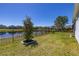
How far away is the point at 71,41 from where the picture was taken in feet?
37.9

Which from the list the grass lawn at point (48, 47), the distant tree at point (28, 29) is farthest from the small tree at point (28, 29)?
the grass lawn at point (48, 47)

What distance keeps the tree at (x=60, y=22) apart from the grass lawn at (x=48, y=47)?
0.34ft

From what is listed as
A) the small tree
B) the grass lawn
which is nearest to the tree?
the grass lawn

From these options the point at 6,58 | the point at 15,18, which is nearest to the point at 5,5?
the point at 15,18

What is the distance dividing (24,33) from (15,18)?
0.34 meters

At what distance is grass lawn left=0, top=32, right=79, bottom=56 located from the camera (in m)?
11.5

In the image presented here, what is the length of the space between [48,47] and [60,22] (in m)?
0.54

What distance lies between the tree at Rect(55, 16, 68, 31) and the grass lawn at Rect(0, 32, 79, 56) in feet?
0.34

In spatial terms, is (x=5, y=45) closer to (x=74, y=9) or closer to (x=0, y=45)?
(x=0, y=45)

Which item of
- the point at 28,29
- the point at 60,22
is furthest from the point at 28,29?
the point at 60,22

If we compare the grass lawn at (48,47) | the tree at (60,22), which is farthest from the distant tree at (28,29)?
the tree at (60,22)

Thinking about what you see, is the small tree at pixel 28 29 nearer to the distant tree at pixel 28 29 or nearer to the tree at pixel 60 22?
the distant tree at pixel 28 29

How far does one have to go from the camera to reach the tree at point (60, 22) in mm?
11484

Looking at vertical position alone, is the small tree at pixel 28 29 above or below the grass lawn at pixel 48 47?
above
